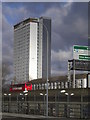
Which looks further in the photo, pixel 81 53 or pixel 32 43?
pixel 32 43

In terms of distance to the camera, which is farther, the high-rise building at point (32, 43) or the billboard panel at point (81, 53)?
Result: the high-rise building at point (32, 43)

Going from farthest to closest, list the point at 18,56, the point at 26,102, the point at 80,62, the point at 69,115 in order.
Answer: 1. the point at 18,56
2. the point at 26,102
3. the point at 80,62
4. the point at 69,115

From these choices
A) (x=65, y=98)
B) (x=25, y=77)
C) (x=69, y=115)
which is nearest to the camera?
(x=69, y=115)

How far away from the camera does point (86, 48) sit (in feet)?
111

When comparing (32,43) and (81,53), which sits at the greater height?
(32,43)

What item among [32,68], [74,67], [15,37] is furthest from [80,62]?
[32,68]

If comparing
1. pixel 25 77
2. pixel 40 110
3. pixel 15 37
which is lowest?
pixel 40 110

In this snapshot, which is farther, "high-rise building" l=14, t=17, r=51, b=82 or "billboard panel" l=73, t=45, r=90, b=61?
"high-rise building" l=14, t=17, r=51, b=82

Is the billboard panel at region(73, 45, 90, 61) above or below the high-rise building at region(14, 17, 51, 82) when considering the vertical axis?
below

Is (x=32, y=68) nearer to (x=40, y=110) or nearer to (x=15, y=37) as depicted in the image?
(x=15, y=37)

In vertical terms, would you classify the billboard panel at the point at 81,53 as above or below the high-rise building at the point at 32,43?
below

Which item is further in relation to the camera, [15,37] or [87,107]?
[15,37]

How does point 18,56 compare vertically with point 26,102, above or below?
above

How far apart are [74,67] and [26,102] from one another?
9856 millimetres
